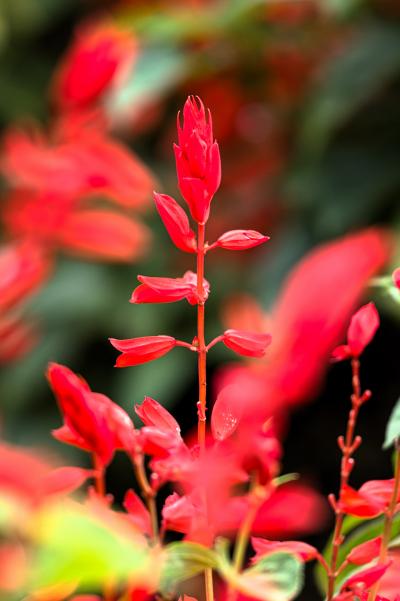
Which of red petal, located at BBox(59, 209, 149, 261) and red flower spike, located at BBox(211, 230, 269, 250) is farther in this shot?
red petal, located at BBox(59, 209, 149, 261)

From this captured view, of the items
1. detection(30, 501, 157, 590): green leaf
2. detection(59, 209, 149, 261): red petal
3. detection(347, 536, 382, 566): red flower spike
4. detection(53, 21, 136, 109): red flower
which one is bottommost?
detection(347, 536, 382, 566): red flower spike

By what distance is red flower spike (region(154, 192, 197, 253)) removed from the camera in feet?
0.89

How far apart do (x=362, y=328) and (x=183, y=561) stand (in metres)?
0.10

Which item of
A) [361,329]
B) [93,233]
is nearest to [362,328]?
[361,329]

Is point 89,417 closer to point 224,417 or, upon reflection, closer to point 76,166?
point 224,417

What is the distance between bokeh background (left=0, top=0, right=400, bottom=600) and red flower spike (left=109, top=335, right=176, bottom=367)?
2.82ft

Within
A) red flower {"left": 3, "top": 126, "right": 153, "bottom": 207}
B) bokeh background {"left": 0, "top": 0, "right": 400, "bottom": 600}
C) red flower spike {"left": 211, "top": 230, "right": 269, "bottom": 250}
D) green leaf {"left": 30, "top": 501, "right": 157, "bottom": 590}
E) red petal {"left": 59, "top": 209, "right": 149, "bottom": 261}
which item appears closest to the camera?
green leaf {"left": 30, "top": 501, "right": 157, "bottom": 590}

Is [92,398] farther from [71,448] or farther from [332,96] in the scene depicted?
[71,448]

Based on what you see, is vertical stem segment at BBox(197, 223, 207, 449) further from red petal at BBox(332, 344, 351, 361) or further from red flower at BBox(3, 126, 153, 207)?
red flower at BBox(3, 126, 153, 207)

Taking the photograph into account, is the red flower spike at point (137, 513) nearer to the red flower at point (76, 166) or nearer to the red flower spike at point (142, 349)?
the red flower spike at point (142, 349)

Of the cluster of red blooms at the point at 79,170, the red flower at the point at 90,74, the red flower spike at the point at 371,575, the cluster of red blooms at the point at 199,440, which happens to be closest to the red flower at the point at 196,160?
the cluster of red blooms at the point at 199,440

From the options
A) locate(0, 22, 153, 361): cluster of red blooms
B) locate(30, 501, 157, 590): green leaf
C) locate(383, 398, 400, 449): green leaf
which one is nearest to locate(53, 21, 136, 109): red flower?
locate(0, 22, 153, 361): cluster of red blooms

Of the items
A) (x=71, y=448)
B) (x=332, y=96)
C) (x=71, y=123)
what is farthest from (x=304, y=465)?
(x=71, y=123)

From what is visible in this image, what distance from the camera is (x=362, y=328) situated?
0.99 ft
